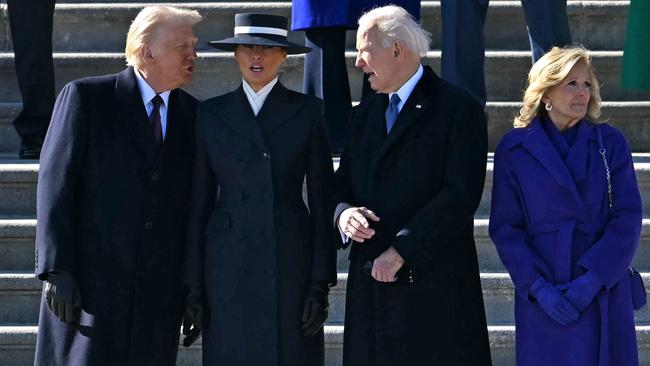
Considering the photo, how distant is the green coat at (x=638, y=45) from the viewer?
6680 millimetres

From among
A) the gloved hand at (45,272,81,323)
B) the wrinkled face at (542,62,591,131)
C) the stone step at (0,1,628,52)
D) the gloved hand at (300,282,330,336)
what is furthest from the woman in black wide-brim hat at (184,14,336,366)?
the stone step at (0,1,628,52)

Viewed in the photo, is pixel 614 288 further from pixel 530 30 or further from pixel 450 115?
pixel 530 30

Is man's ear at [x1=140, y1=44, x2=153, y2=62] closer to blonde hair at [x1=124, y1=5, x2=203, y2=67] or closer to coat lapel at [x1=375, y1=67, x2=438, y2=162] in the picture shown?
blonde hair at [x1=124, y1=5, x2=203, y2=67]

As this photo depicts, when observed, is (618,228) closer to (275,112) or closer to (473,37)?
(275,112)

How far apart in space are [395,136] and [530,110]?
507 mm

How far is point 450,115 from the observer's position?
4527 mm

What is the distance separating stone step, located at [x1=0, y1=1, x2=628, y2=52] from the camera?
7477mm

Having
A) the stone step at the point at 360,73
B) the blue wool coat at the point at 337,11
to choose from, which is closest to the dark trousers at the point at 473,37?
the blue wool coat at the point at 337,11

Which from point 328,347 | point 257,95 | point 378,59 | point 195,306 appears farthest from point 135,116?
point 328,347

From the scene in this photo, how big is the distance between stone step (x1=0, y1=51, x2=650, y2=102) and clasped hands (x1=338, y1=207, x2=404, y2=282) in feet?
8.89

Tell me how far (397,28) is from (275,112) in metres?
0.52

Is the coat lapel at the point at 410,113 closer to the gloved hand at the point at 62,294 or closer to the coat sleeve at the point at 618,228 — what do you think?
the coat sleeve at the point at 618,228

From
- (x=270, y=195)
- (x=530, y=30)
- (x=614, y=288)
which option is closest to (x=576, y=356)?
(x=614, y=288)

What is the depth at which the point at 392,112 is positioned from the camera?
462cm
